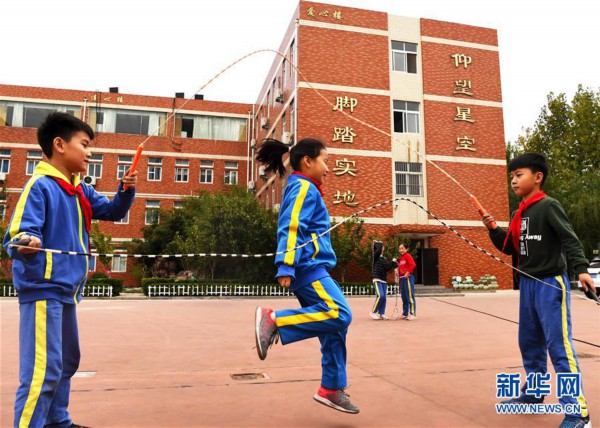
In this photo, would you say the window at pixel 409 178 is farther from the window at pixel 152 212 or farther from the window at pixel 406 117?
the window at pixel 152 212

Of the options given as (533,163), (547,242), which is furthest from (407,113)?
(547,242)

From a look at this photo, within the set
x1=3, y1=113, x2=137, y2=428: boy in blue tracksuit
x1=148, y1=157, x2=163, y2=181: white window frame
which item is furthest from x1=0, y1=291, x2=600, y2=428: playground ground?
x1=148, y1=157, x2=163, y2=181: white window frame

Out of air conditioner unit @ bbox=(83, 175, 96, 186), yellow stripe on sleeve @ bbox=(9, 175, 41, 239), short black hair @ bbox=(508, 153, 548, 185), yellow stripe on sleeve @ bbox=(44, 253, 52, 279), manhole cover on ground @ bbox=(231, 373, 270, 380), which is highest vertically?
air conditioner unit @ bbox=(83, 175, 96, 186)

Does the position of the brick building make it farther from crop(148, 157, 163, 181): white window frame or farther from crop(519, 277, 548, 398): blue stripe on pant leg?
crop(519, 277, 548, 398): blue stripe on pant leg

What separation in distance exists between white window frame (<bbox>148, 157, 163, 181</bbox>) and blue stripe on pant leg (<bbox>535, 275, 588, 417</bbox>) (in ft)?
103

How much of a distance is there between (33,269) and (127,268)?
29782 millimetres

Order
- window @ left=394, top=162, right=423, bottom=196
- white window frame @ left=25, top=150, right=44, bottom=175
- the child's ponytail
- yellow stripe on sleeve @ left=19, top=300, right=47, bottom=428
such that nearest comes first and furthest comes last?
yellow stripe on sleeve @ left=19, top=300, right=47, bottom=428
the child's ponytail
window @ left=394, top=162, right=423, bottom=196
white window frame @ left=25, top=150, right=44, bottom=175

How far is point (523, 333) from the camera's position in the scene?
3.39 m

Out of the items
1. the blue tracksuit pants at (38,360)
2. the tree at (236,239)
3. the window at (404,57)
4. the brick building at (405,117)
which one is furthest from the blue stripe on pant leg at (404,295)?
the window at (404,57)

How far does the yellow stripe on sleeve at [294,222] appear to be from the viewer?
9.89ft

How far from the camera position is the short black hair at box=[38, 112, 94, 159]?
9.33 feet

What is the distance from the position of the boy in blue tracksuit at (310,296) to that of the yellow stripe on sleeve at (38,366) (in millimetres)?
1202

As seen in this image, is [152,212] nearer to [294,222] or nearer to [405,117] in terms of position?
[405,117]

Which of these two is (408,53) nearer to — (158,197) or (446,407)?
(158,197)
